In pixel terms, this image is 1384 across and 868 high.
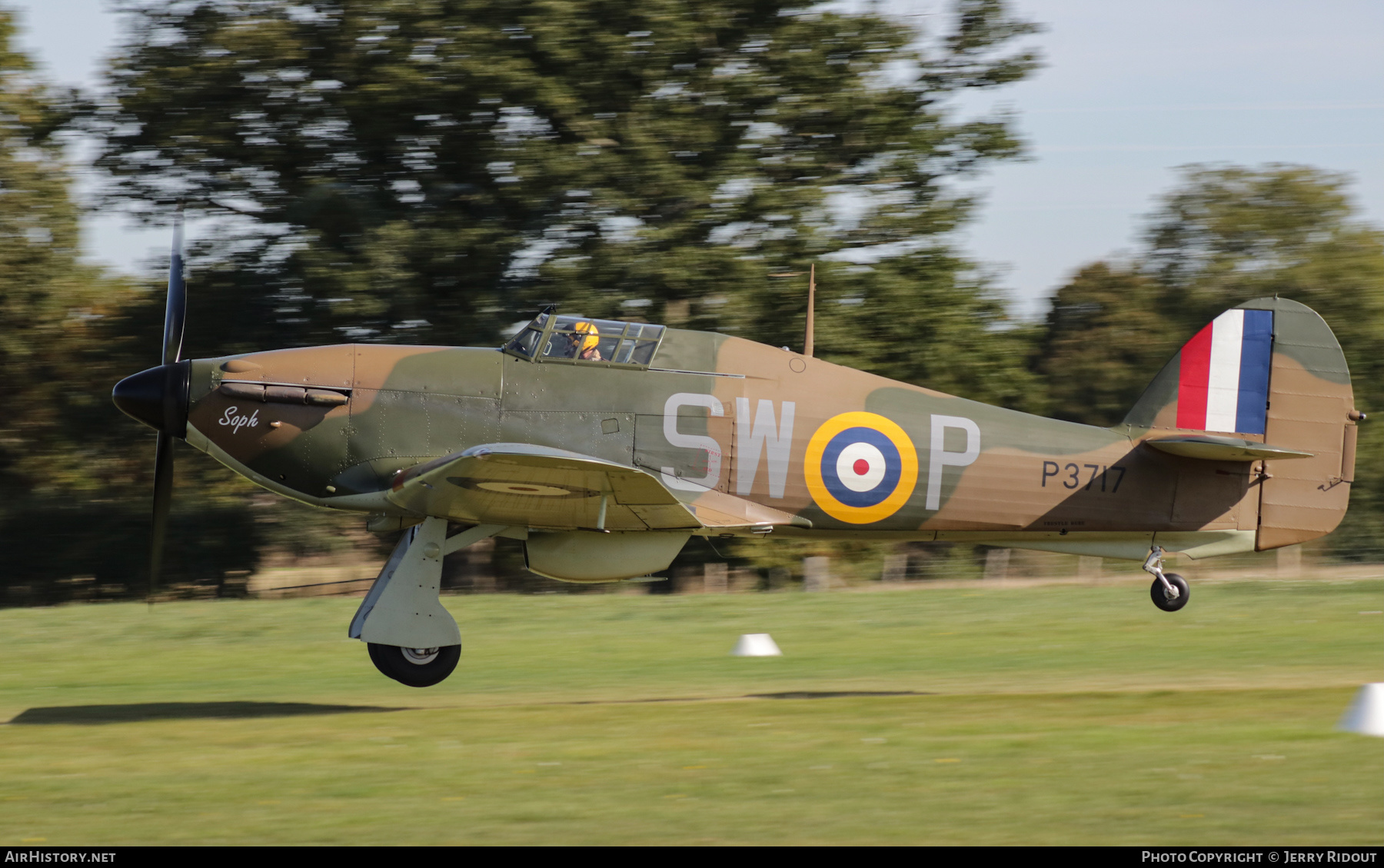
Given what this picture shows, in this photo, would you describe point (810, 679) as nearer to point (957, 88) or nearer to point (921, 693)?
point (921, 693)

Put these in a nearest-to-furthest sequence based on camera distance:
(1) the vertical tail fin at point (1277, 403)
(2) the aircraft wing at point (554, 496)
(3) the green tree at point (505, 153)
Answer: (2) the aircraft wing at point (554, 496), (1) the vertical tail fin at point (1277, 403), (3) the green tree at point (505, 153)

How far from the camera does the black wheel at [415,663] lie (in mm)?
8711

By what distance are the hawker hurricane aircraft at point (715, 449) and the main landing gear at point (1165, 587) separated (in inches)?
0.7

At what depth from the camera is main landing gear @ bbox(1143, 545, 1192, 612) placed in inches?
362

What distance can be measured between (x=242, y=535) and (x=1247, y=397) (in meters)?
15.8

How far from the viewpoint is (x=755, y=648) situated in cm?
1070

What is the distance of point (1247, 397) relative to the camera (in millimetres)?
9477

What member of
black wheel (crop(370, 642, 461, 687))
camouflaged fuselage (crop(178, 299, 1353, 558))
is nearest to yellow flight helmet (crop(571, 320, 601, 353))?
camouflaged fuselage (crop(178, 299, 1353, 558))

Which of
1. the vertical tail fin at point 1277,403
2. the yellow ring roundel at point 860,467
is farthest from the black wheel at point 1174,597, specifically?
the yellow ring roundel at point 860,467

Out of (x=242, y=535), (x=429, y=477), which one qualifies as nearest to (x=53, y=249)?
(x=242, y=535)

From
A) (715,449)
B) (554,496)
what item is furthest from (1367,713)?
(554,496)

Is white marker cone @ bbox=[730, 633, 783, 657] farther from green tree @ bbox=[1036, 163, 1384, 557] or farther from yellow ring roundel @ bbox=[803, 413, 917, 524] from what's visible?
green tree @ bbox=[1036, 163, 1384, 557]

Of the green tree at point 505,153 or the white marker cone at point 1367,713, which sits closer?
the white marker cone at point 1367,713

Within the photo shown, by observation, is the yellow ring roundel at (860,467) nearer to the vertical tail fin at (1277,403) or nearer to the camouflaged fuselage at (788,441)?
the camouflaged fuselage at (788,441)
